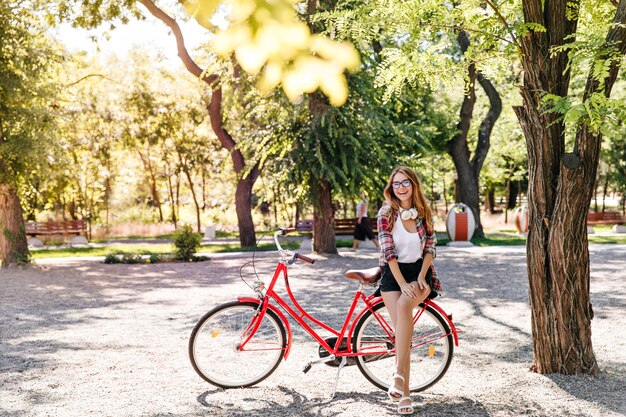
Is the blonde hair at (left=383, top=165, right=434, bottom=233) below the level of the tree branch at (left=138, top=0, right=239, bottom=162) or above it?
below

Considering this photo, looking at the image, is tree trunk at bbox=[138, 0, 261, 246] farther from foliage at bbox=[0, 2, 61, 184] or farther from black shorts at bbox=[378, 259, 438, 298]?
black shorts at bbox=[378, 259, 438, 298]

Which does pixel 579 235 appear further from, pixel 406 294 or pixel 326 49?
pixel 326 49

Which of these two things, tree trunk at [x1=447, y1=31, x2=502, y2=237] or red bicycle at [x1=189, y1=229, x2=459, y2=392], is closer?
red bicycle at [x1=189, y1=229, x2=459, y2=392]

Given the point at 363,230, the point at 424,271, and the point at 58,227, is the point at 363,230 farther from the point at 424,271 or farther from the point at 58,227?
the point at 424,271

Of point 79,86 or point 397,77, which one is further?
point 79,86

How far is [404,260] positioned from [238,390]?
1792 millimetres

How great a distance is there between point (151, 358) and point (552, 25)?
485cm

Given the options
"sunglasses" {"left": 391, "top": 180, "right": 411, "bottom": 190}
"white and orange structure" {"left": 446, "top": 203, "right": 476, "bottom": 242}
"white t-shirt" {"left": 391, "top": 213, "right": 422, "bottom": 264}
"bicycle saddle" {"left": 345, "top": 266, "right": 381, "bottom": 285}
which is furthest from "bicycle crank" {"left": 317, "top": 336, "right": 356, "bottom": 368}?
"white and orange structure" {"left": 446, "top": 203, "right": 476, "bottom": 242}

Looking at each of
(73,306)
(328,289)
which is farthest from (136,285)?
(328,289)

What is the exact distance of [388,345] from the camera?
5.62 m

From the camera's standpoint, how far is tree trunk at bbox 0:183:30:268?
55.5ft

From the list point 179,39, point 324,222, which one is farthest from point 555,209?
point 179,39

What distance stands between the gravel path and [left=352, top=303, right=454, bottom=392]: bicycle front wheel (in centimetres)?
14

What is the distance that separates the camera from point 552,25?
5.83 m
